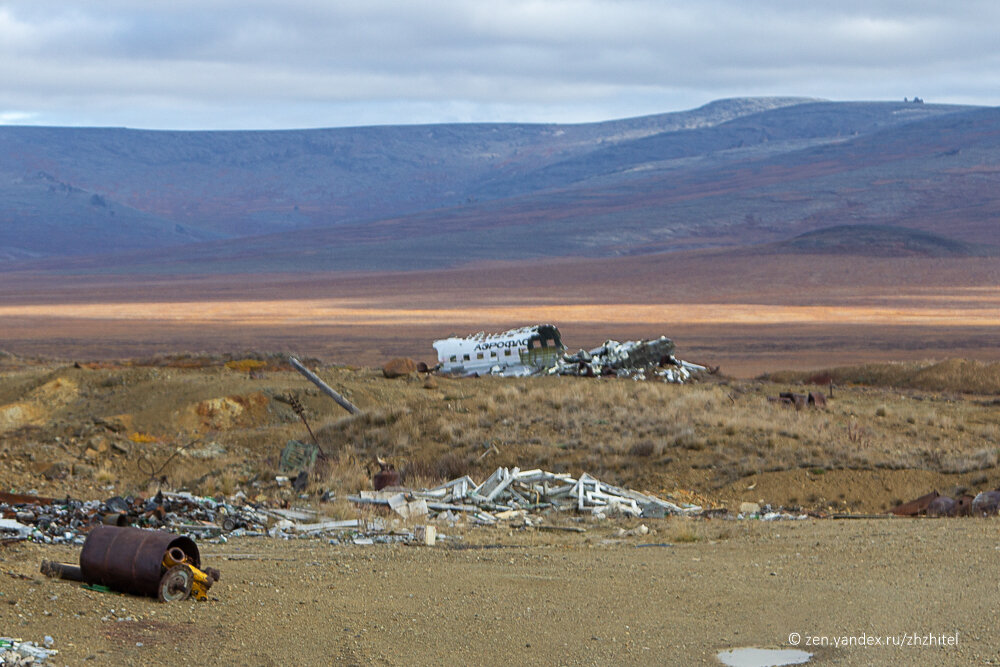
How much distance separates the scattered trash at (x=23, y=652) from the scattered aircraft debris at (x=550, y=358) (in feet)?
71.3

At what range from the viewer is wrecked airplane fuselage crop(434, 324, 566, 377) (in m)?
29.5

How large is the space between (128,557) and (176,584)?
326 mm

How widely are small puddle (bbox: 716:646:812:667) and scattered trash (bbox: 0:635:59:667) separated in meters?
3.51

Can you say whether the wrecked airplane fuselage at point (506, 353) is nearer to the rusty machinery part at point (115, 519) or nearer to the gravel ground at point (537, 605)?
the rusty machinery part at point (115, 519)

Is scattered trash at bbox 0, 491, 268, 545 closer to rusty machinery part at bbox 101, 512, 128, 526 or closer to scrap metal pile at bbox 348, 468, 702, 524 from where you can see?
rusty machinery part at bbox 101, 512, 128, 526

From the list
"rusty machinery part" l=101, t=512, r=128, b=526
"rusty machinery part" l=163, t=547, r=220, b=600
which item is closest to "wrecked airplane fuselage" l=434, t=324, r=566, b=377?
"rusty machinery part" l=101, t=512, r=128, b=526

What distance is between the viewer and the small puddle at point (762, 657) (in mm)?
6035

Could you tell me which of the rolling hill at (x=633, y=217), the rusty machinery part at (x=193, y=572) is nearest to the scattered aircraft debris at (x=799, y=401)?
the rusty machinery part at (x=193, y=572)

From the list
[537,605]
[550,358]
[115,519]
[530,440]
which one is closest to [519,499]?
[530,440]

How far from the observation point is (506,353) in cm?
3002

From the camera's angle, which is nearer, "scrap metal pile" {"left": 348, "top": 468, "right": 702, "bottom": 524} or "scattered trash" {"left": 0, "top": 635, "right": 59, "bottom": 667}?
"scattered trash" {"left": 0, "top": 635, "right": 59, "bottom": 667}

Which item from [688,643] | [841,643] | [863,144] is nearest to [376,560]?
[688,643]

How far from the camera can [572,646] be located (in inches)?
250

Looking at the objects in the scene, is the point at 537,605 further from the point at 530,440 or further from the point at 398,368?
the point at 398,368
